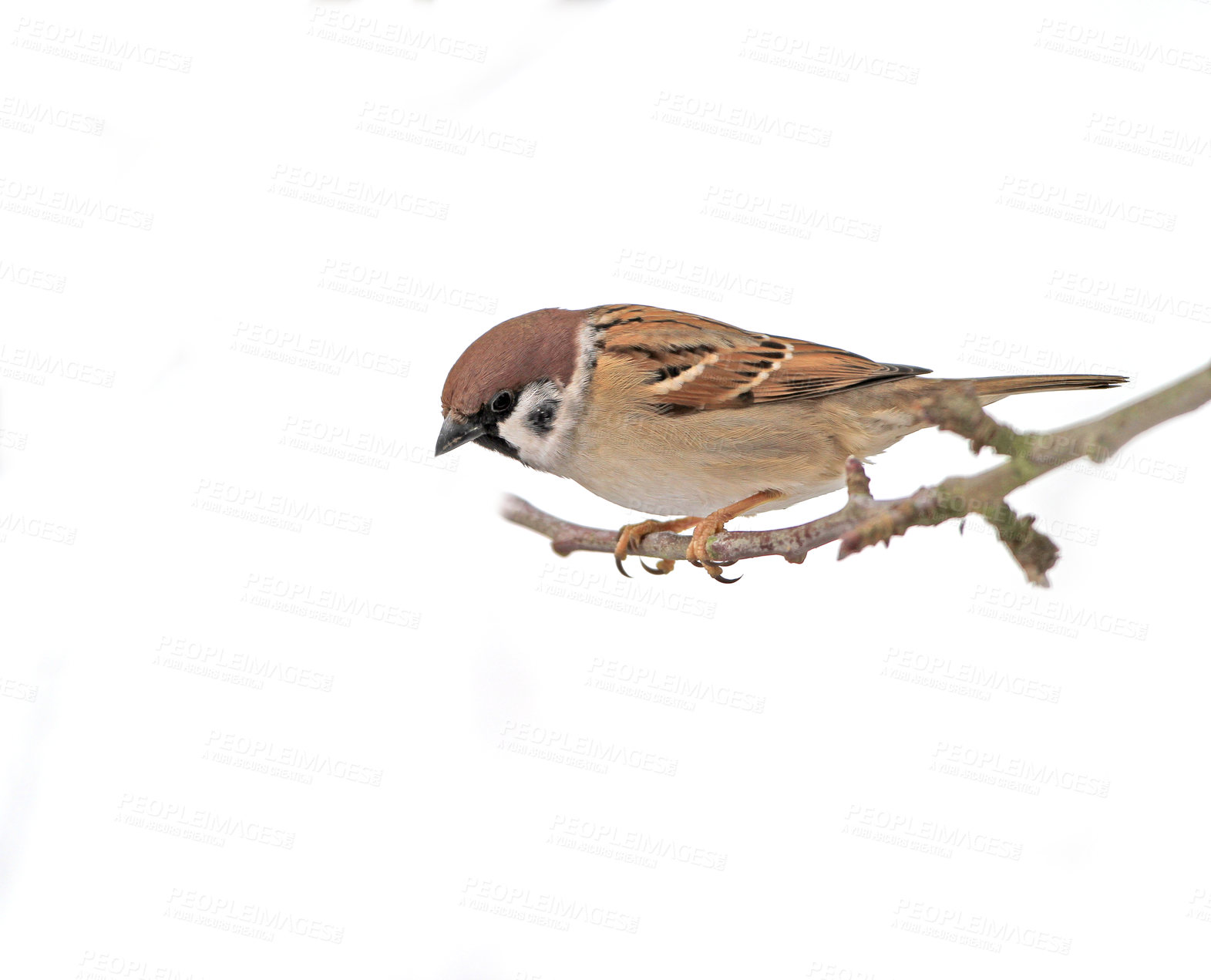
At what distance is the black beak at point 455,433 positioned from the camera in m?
3.57

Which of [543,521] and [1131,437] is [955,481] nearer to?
[1131,437]

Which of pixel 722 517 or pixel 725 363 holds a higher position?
pixel 725 363

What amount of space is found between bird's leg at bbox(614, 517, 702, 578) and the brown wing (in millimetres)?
558

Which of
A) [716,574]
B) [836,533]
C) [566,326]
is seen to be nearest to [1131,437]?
[836,533]

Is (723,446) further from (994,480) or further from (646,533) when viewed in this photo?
(994,480)

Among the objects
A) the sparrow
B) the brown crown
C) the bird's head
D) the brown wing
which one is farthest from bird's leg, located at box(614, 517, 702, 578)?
the brown crown

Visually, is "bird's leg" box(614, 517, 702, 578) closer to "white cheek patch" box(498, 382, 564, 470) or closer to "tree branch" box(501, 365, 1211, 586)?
"white cheek patch" box(498, 382, 564, 470)

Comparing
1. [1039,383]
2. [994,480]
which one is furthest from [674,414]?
[994,480]

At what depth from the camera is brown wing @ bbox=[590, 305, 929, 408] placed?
386cm

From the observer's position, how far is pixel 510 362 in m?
3.61

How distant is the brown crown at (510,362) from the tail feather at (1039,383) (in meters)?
1.52

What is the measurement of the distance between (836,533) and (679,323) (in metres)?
2.18

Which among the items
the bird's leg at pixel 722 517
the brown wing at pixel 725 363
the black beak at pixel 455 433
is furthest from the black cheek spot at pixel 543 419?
the bird's leg at pixel 722 517

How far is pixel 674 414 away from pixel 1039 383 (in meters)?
1.32
